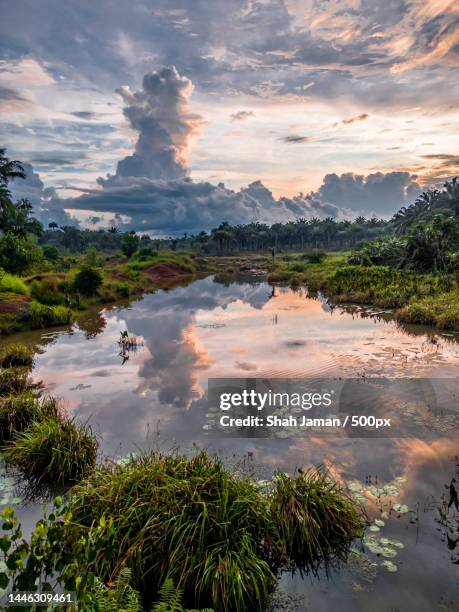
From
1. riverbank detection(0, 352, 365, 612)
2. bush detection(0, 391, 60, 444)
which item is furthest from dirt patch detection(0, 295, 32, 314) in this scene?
riverbank detection(0, 352, 365, 612)

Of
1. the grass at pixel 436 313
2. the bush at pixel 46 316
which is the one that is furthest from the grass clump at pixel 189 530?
the bush at pixel 46 316

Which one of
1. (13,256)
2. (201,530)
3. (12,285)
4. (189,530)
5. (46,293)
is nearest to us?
(201,530)

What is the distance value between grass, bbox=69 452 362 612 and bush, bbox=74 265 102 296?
3337cm

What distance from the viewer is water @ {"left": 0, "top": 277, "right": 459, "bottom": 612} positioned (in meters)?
6.73

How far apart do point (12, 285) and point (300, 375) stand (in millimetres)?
25757

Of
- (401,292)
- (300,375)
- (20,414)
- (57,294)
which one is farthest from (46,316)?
(401,292)

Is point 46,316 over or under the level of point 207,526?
under

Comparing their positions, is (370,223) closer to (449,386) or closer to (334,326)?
(334,326)

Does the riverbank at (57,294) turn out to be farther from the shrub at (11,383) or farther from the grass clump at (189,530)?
the grass clump at (189,530)

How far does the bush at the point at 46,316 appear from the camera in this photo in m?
28.2

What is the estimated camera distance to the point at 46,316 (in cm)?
2912

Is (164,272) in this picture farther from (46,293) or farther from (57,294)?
(46,293)

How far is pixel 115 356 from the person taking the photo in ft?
69.5

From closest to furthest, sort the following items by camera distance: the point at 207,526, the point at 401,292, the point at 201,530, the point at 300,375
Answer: the point at 201,530 < the point at 207,526 < the point at 300,375 < the point at 401,292
